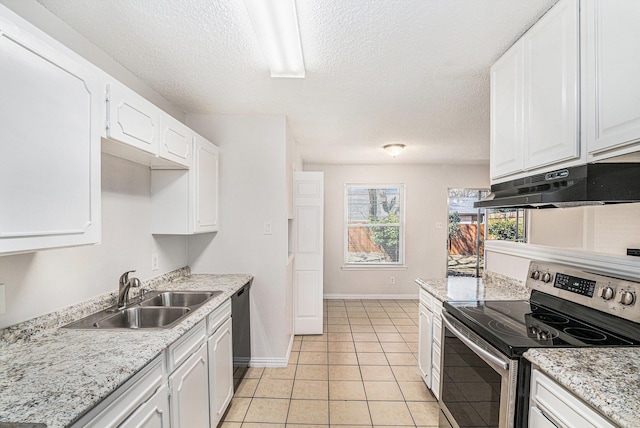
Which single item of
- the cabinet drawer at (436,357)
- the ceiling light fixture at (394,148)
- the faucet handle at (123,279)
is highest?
the ceiling light fixture at (394,148)

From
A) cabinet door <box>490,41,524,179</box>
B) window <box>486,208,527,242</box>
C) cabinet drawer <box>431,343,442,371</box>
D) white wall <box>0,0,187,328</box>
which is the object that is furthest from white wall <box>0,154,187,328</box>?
window <box>486,208,527,242</box>

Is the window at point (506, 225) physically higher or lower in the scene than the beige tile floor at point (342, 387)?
higher

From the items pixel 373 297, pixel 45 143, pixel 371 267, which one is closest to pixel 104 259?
pixel 45 143

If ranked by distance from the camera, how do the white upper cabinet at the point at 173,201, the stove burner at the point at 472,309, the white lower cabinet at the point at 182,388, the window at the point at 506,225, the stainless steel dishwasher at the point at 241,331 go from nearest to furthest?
1. the white lower cabinet at the point at 182,388
2. the stove burner at the point at 472,309
3. the white upper cabinet at the point at 173,201
4. the stainless steel dishwasher at the point at 241,331
5. the window at the point at 506,225

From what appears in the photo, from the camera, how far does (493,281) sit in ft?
8.52

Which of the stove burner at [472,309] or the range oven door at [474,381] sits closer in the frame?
the range oven door at [474,381]

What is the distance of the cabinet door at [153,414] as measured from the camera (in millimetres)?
1162

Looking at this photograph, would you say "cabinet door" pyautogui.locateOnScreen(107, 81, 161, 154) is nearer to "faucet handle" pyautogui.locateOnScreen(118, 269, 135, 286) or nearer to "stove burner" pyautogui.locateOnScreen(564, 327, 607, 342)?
"faucet handle" pyautogui.locateOnScreen(118, 269, 135, 286)

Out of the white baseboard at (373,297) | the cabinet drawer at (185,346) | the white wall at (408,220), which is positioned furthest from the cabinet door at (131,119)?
the white baseboard at (373,297)

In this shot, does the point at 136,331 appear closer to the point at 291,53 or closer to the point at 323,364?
the point at 291,53

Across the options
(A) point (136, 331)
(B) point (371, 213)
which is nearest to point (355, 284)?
(B) point (371, 213)

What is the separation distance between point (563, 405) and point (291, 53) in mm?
2044

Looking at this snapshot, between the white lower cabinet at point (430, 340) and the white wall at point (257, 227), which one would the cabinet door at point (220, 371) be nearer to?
the white wall at point (257, 227)

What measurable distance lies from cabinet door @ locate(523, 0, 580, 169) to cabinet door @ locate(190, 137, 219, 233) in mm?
2279
